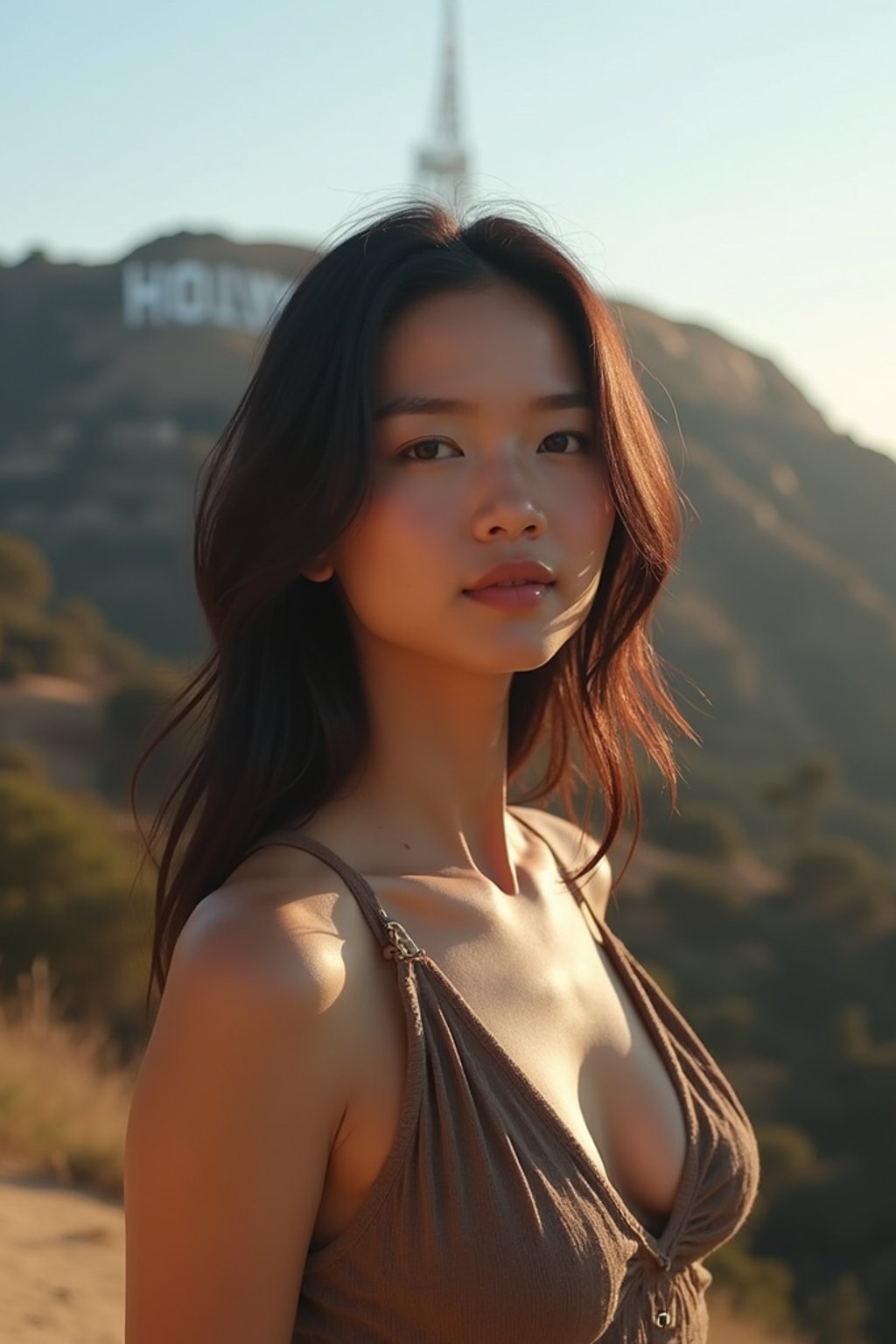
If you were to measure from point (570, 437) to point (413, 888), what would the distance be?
0.64 metres

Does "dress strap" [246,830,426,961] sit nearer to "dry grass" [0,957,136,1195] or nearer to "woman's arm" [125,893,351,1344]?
"woman's arm" [125,893,351,1344]

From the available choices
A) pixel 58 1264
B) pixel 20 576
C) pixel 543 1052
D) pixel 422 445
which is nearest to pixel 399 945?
pixel 543 1052

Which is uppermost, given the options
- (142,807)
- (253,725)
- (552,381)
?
(552,381)

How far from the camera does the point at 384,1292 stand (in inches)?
69.2

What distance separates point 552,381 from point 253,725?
1.99 ft

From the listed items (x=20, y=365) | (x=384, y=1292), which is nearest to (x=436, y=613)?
(x=384, y=1292)

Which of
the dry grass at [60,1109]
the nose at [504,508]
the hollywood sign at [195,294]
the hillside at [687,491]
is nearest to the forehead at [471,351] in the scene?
the nose at [504,508]

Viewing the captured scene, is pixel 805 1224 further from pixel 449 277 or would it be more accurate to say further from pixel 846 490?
pixel 846 490

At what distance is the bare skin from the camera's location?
6.61 ft

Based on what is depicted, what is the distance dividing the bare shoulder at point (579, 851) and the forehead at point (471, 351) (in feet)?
2.89

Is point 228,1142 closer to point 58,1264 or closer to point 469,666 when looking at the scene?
point 469,666

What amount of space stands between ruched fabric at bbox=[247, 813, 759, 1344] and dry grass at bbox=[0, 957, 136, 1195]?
4.34 metres

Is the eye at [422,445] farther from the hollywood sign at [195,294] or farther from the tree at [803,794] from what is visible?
the hollywood sign at [195,294]

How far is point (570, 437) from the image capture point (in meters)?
2.14
